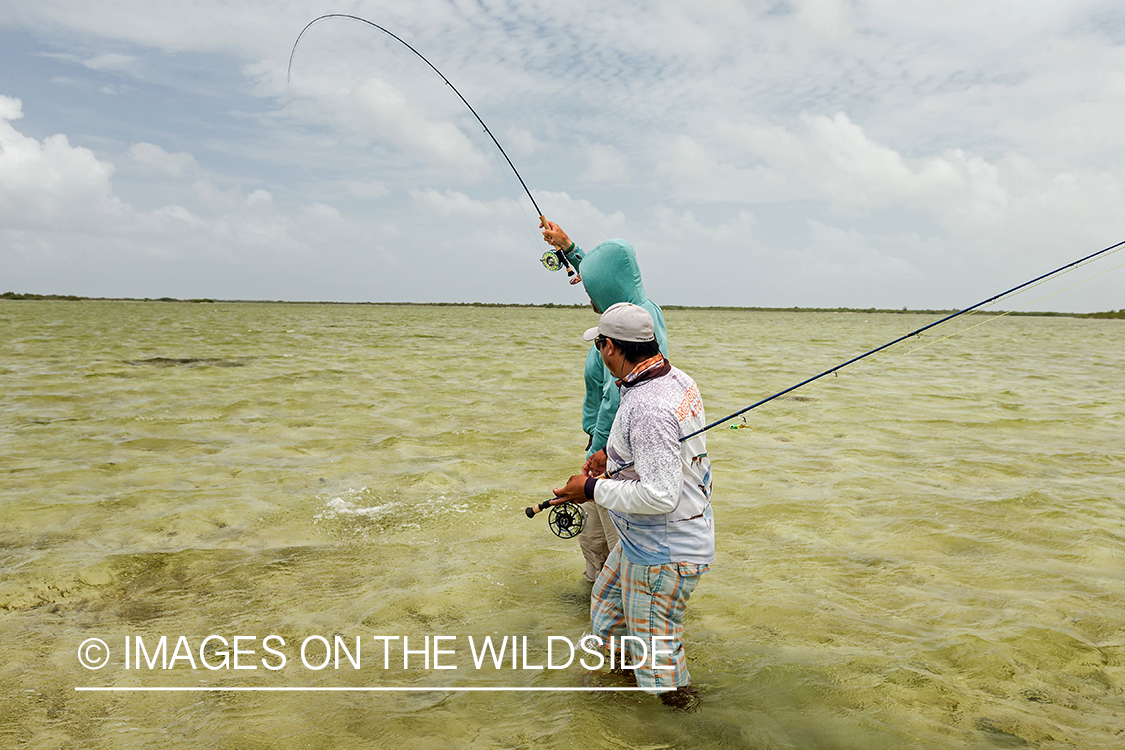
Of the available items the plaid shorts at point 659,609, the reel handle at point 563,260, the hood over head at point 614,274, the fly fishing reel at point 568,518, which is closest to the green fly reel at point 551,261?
the reel handle at point 563,260

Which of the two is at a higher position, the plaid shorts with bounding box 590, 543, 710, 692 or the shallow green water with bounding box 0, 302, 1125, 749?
the plaid shorts with bounding box 590, 543, 710, 692

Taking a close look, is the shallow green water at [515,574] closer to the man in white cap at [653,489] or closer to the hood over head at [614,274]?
the man in white cap at [653,489]

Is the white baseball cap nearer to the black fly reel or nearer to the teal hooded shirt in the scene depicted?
the teal hooded shirt

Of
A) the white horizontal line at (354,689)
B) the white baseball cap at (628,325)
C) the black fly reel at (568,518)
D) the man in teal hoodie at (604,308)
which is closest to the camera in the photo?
the white baseball cap at (628,325)

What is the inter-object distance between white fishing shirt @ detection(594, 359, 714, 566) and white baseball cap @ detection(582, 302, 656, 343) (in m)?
0.19

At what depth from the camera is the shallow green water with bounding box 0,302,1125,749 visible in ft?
11.1

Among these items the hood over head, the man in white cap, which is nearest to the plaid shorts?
the man in white cap

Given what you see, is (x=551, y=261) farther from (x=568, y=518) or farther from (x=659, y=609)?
(x=659, y=609)

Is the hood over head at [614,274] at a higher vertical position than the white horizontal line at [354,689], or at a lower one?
higher

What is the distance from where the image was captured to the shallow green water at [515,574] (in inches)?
133

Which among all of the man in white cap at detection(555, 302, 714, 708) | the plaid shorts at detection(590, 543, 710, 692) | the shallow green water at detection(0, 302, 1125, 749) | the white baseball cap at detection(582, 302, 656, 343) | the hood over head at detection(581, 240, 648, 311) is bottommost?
the shallow green water at detection(0, 302, 1125, 749)

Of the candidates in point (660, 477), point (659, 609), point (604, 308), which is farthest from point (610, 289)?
point (659, 609)

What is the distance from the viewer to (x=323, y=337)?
97.4ft

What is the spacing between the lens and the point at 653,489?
284cm
